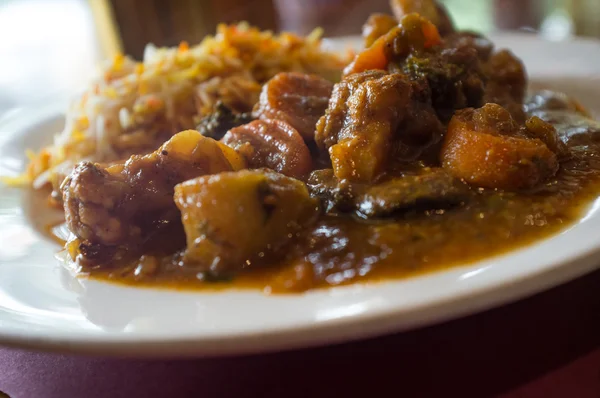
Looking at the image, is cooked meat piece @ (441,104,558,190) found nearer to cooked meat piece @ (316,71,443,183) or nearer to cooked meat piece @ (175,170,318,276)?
cooked meat piece @ (316,71,443,183)

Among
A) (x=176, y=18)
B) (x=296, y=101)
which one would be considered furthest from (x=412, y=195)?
(x=176, y=18)

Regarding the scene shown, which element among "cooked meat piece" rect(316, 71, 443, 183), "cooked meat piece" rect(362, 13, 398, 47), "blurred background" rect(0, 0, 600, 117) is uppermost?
"cooked meat piece" rect(362, 13, 398, 47)

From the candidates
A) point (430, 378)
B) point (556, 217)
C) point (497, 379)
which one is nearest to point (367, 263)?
point (430, 378)

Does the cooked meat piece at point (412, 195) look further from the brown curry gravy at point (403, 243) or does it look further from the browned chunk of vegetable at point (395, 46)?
the browned chunk of vegetable at point (395, 46)

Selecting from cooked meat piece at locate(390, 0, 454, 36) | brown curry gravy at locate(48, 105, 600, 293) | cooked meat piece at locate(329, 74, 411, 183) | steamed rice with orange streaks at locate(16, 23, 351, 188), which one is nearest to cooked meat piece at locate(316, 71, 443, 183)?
cooked meat piece at locate(329, 74, 411, 183)

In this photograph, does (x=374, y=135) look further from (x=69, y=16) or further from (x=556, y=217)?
(x=69, y=16)

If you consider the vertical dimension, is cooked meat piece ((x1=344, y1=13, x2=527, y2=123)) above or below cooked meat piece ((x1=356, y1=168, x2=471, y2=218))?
above

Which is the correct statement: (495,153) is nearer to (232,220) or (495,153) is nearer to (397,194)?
(397,194)

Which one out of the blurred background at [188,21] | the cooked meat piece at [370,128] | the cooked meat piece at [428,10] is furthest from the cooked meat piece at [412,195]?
the blurred background at [188,21]

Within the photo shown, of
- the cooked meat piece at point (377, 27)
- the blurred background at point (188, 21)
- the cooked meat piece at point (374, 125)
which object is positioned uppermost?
the cooked meat piece at point (377, 27)
